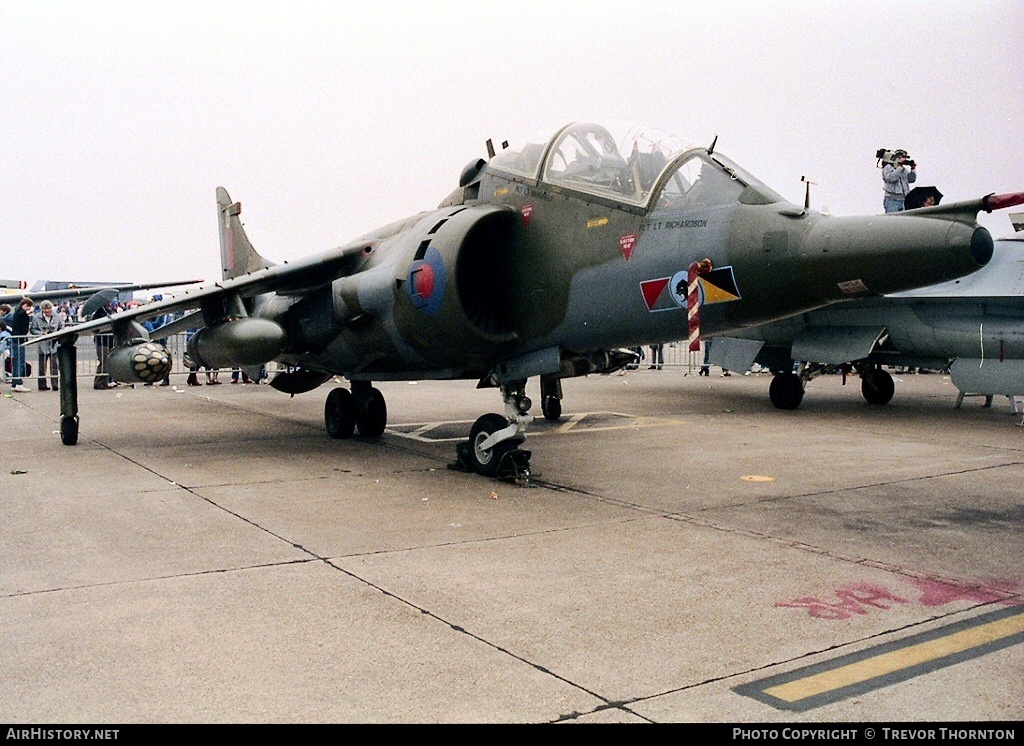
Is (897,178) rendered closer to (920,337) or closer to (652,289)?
(920,337)

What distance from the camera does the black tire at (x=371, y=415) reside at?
10711mm

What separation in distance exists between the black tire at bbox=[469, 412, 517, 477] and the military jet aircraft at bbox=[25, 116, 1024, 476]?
17 millimetres

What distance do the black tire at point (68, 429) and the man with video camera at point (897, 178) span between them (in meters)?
11.7

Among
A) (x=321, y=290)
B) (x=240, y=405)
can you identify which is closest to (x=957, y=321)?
(x=321, y=290)

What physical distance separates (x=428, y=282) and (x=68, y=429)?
193 inches

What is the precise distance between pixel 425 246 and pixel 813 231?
337cm

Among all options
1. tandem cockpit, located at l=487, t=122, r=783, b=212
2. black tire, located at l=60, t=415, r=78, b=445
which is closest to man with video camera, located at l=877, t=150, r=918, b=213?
tandem cockpit, located at l=487, t=122, r=783, b=212

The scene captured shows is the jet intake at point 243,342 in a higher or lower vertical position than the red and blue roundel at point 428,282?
lower

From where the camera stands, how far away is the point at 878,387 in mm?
14523

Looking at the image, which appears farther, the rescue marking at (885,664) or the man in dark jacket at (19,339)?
the man in dark jacket at (19,339)

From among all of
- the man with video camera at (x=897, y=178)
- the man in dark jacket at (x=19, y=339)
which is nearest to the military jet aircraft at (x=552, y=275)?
the man with video camera at (x=897, y=178)

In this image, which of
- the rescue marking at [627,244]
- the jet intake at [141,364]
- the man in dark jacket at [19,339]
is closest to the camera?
the rescue marking at [627,244]

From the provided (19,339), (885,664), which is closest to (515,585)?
(885,664)

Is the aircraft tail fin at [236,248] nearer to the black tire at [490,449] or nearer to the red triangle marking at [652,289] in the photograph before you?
the black tire at [490,449]
